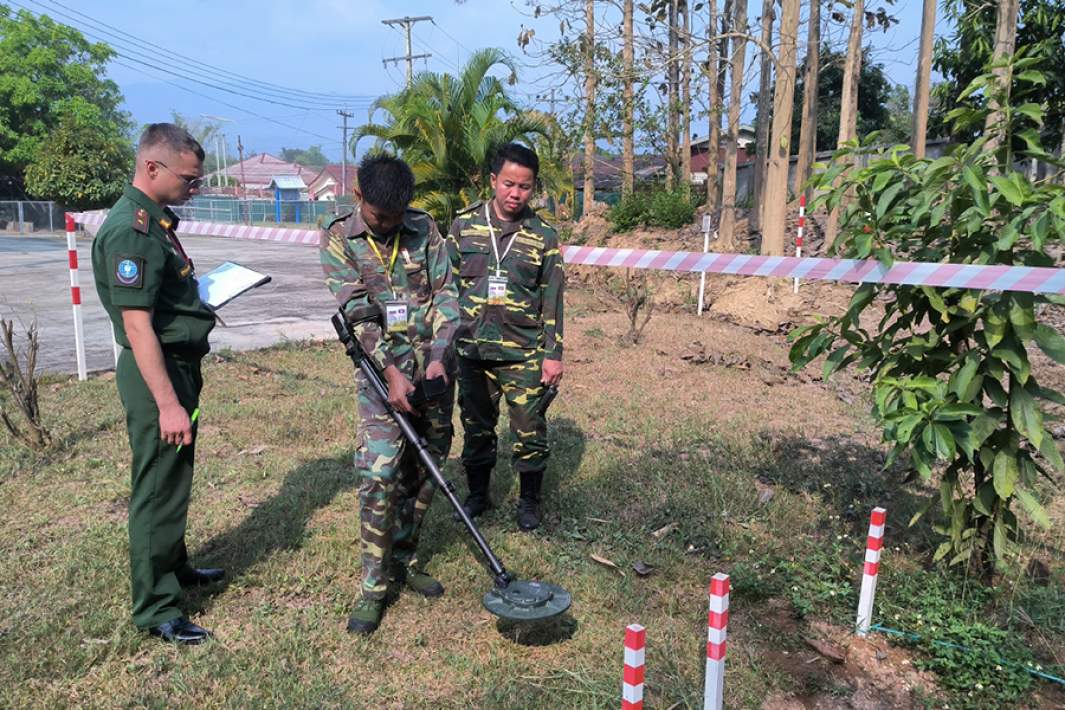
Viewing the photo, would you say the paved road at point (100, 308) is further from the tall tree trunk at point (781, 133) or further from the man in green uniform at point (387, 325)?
the tall tree trunk at point (781, 133)

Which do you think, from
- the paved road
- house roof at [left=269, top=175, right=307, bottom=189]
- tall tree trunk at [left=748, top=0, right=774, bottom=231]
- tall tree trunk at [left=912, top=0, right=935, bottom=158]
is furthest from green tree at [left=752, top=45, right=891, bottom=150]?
house roof at [left=269, top=175, right=307, bottom=189]

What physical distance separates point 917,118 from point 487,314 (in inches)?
429

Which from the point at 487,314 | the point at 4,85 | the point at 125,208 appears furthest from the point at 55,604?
the point at 4,85

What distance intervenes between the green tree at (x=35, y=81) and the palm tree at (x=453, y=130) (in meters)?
28.9

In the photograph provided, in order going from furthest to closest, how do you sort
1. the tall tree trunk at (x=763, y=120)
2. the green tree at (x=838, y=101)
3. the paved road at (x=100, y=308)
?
the green tree at (x=838, y=101)
the tall tree trunk at (x=763, y=120)
the paved road at (x=100, y=308)

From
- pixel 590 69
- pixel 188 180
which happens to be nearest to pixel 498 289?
pixel 188 180

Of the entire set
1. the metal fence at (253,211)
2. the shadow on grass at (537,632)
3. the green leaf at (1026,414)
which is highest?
the metal fence at (253,211)

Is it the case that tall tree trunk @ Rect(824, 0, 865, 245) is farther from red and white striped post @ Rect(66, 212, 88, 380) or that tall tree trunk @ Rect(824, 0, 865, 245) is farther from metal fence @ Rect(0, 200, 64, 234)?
metal fence @ Rect(0, 200, 64, 234)

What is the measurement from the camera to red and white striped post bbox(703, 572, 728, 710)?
2.04 metres

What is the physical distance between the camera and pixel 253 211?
5009 cm

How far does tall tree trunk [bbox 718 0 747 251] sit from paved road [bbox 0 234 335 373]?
25.5 feet

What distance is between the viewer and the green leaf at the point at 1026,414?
2895mm

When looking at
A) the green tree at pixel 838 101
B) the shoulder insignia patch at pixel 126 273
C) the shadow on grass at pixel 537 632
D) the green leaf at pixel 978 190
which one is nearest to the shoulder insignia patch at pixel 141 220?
the shoulder insignia patch at pixel 126 273

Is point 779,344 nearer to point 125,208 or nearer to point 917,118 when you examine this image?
point 917,118
